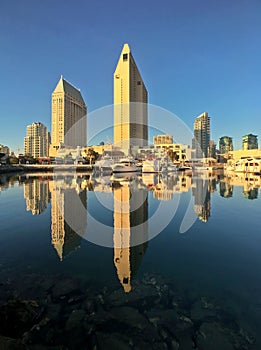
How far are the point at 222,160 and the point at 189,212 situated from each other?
185 m

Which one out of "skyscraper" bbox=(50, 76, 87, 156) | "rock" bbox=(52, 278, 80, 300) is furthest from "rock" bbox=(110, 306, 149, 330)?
"skyscraper" bbox=(50, 76, 87, 156)

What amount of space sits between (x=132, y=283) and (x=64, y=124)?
594 feet

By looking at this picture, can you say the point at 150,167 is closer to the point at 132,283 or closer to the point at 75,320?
the point at 132,283

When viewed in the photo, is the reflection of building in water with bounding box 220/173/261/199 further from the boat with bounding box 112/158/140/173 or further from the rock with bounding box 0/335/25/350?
the boat with bounding box 112/158/140/173

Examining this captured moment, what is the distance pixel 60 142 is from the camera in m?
170

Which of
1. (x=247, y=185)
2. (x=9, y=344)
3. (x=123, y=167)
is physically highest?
(x=123, y=167)

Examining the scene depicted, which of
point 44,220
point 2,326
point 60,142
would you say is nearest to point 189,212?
point 44,220

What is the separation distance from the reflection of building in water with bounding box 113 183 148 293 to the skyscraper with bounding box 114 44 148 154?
486 ft

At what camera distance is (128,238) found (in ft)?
33.9

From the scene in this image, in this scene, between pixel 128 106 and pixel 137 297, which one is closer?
pixel 137 297

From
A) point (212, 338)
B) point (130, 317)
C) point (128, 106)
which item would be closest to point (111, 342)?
point (130, 317)

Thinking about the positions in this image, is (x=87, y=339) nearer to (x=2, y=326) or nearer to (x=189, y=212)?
(x=2, y=326)

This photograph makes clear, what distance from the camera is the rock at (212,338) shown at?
13.4 feet

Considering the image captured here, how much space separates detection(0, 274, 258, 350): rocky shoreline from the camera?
4.14 m
